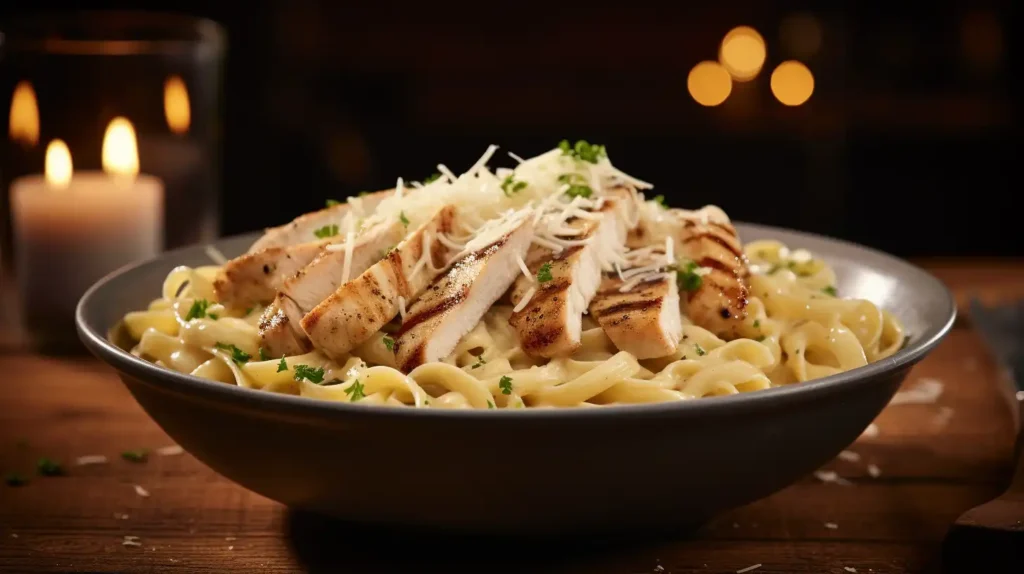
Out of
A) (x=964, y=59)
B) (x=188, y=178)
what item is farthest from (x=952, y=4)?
(x=188, y=178)

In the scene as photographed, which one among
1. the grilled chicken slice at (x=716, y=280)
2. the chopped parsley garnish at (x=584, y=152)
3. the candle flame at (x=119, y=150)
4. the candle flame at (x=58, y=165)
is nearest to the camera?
the grilled chicken slice at (x=716, y=280)

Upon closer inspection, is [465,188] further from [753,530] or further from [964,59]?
[964,59]

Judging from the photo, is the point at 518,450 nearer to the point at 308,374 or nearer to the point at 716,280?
the point at 308,374

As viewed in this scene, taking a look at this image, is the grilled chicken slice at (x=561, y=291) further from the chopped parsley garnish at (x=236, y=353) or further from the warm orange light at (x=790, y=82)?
the warm orange light at (x=790, y=82)

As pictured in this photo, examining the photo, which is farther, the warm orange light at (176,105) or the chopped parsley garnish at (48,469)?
the warm orange light at (176,105)

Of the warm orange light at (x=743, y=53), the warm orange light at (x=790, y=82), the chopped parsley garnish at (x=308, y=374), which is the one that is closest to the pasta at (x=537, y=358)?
the chopped parsley garnish at (x=308, y=374)

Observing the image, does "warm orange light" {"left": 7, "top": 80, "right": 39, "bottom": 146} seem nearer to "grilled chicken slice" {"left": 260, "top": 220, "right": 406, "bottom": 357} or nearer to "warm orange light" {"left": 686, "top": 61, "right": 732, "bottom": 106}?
"grilled chicken slice" {"left": 260, "top": 220, "right": 406, "bottom": 357}

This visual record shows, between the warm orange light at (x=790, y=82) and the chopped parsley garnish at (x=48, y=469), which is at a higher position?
the warm orange light at (x=790, y=82)
